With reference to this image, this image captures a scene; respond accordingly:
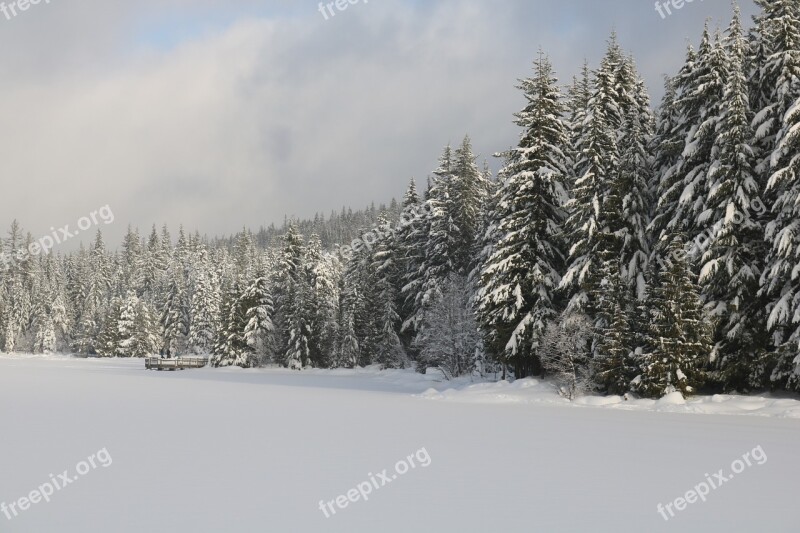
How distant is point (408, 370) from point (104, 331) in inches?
2342

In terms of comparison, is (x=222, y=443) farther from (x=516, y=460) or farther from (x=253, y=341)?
(x=253, y=341)

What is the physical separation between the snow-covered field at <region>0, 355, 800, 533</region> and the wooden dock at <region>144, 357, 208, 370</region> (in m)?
38.0

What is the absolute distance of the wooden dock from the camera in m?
59.3

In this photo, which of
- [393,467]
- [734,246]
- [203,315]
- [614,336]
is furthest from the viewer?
[203,315]

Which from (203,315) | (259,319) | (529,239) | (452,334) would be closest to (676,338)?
(529,239)

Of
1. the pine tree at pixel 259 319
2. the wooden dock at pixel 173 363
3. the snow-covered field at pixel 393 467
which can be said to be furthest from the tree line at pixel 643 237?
the wooden dock at pixel 173 363

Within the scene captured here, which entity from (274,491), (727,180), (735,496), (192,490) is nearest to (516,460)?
(735,496)

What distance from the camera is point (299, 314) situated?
57.9 metres

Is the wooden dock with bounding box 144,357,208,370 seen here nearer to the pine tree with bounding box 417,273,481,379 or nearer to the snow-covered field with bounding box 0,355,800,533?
the pine tree with bounding box 417,273,481,379

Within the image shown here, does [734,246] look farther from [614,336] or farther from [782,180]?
[614,336]

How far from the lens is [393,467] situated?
1157cm

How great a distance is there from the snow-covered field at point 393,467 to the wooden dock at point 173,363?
37983 mm

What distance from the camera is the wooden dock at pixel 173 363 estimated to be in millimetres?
59334

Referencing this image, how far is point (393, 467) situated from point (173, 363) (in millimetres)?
54470
